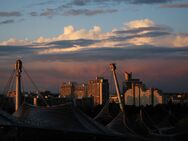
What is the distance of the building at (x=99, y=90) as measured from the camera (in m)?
111

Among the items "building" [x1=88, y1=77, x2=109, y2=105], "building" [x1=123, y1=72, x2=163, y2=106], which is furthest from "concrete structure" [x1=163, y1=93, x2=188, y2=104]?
"building" [x1=88, y1=77, x2=109, y2=105]

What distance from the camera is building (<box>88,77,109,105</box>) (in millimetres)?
111312

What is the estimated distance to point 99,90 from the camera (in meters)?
114

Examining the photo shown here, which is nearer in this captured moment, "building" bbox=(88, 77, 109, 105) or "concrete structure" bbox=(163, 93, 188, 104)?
"building" bbox=(88, 77, 109, 105)

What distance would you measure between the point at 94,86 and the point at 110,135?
282ft

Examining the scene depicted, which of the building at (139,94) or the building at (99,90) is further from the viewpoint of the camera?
the building at (139,94)

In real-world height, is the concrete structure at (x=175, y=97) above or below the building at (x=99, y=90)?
below

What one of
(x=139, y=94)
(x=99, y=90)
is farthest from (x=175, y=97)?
(x=99, y=90)

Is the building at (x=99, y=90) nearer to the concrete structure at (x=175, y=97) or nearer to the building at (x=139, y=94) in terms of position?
the building at (x=139, y=94)

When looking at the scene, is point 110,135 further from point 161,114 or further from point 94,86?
point 94,86

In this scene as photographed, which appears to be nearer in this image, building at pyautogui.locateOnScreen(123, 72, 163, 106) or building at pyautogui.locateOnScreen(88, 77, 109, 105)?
building at pyautogui.locateOnScreen(88, 77, 109, 105)

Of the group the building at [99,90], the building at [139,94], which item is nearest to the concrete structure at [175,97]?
the building at [139,94]

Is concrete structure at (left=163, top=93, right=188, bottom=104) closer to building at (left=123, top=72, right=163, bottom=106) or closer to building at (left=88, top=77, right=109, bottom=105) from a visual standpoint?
building at (left=123, top=72, right=163, bottom=106)

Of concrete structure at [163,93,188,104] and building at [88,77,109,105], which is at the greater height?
building at [88,77,109,105]
